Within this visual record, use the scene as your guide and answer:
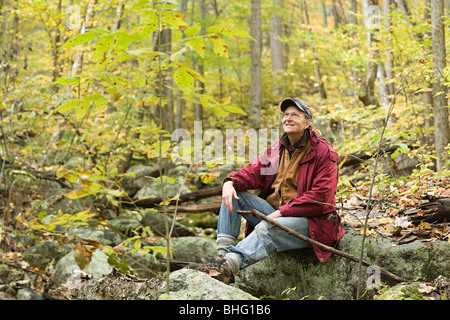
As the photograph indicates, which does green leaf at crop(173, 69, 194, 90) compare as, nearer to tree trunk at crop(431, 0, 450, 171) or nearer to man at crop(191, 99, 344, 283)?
man at crop(191, 99, 344, 283)

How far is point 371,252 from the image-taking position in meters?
3.08

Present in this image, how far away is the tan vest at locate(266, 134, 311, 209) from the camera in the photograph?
11.4 feet

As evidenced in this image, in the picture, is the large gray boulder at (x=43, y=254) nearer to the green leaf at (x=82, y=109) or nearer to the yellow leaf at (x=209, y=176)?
the yellow leaf at (x=209, y=176)

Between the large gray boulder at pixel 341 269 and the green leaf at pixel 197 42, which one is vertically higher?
the green leaf at pixel 197 42

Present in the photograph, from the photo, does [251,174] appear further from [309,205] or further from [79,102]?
[79,102]

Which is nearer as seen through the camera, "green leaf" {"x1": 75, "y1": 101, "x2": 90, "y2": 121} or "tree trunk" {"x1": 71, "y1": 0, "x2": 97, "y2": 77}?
"green leaf" {"x1": 75, "y1": 101, "x2": 90, "y2": 121}

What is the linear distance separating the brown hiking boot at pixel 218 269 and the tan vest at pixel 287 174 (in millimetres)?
901

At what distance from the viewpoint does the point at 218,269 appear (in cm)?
293

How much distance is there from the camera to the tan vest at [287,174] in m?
3.48

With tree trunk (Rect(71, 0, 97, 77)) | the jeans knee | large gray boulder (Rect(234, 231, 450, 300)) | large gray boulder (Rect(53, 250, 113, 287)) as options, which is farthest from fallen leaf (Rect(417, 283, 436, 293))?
tree trunk (Rect(71, 0, 97, 77))

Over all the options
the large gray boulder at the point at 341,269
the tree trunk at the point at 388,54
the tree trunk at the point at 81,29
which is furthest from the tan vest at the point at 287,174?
the tree trunk at the point at 81,29

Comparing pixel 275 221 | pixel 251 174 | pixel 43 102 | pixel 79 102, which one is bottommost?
pixel 275 221
